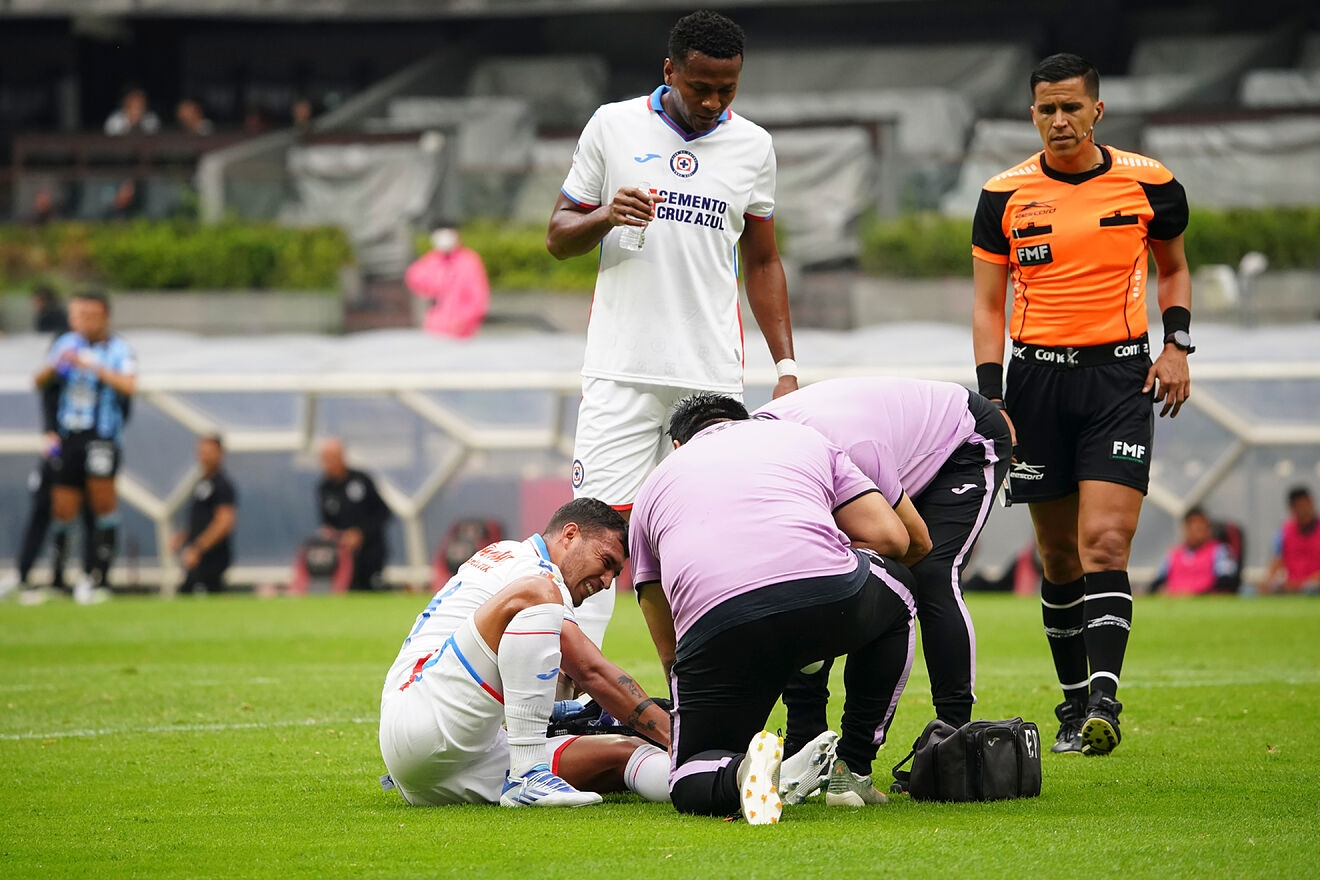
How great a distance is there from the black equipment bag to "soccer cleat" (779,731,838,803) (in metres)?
0.33

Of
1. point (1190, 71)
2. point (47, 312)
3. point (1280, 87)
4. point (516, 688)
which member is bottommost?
point (516, 688)

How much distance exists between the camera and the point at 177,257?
24.7 metres

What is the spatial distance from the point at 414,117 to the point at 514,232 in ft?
25.4

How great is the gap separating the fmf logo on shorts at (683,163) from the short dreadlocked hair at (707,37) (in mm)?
359

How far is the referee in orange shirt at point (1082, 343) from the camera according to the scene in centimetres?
671

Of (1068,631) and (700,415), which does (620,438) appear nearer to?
(700,415)

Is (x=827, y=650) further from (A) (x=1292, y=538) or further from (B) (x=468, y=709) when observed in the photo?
(A) (x=1292, y=538)

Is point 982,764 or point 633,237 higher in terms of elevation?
point 633,237

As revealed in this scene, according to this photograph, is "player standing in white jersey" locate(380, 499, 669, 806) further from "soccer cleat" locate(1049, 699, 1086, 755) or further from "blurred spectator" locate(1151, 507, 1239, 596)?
"blurred spectator" locate(1151, 507, 1239, 596)

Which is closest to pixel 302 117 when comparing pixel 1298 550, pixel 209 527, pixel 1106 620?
pixel 209 527

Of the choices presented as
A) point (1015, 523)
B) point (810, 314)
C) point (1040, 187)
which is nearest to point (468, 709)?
point (1040, 187)

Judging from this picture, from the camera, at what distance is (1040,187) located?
693 cm

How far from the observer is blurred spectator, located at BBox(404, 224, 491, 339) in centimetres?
2134

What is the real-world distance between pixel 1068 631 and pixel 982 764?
173cm
